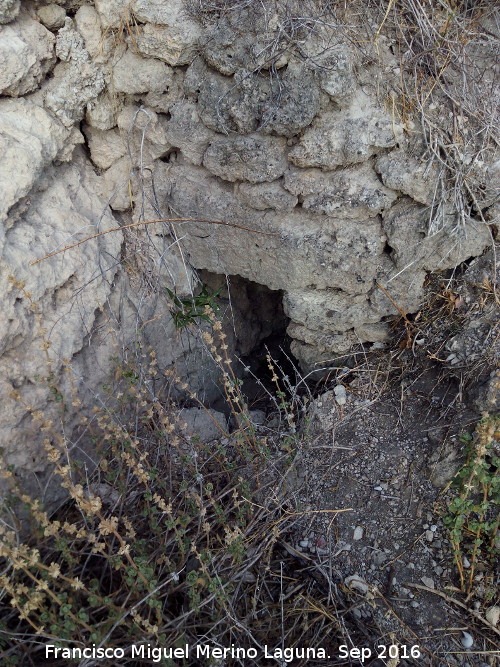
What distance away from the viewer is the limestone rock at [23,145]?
2172 mm

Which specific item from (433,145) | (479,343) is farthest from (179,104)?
(479,343)

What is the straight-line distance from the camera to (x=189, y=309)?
2.76 meters

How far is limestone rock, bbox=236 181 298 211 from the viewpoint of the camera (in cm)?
247

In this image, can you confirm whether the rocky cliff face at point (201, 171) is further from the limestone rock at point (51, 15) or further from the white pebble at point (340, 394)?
the white pebble at point (340, 394)

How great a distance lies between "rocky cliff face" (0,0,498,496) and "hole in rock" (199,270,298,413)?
0.59m

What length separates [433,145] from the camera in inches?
88.8

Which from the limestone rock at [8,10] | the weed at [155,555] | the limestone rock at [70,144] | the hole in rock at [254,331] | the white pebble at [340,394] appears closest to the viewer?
the weed at [155,555]

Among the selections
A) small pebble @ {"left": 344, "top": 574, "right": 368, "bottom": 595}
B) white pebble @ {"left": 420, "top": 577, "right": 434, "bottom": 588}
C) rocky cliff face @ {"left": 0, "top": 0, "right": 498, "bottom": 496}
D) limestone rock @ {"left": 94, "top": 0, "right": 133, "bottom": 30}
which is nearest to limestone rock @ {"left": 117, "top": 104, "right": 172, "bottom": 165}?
rocky cliff face @ {"left": 0, "top": 0, "right": 498, "bottom": 496}

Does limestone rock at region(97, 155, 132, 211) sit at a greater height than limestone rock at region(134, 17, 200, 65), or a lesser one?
lesser

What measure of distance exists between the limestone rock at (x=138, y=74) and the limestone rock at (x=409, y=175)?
3.23ft

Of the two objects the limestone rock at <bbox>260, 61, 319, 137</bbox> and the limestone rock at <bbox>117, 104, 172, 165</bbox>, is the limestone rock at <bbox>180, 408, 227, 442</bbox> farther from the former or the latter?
the limestone rock at <bbox>260, 61, 319, 137</bbox>

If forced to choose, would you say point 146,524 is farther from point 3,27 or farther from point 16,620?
point 3,27

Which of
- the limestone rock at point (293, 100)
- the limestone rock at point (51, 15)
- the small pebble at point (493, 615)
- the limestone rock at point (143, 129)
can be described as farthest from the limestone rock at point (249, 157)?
the small pebble at point (493, 615)

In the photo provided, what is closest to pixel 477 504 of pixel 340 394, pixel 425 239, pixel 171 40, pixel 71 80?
pixel 340 394
